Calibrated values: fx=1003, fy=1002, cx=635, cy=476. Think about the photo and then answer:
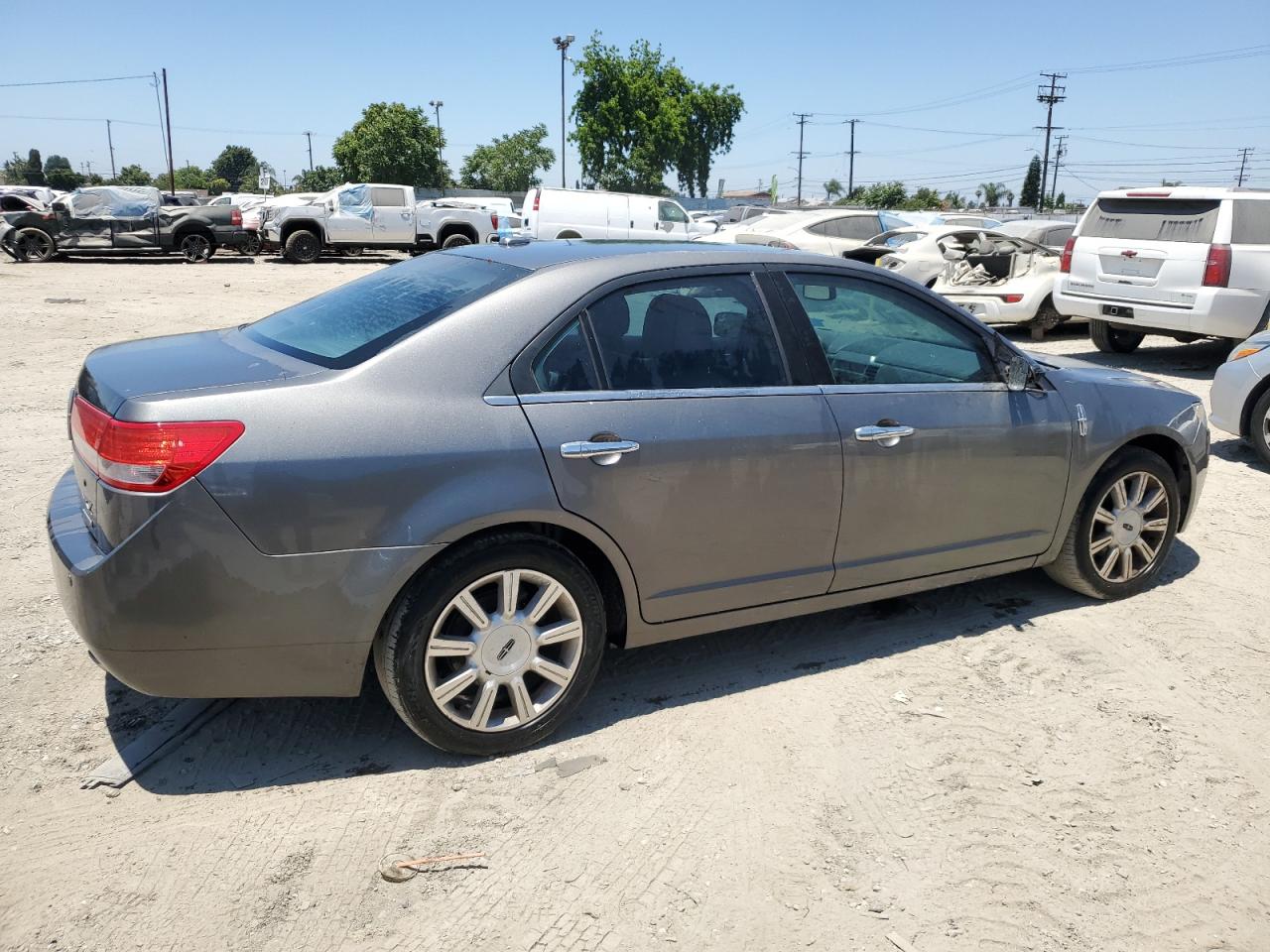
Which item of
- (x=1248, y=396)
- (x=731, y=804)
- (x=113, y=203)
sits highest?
(x=113, y=203)

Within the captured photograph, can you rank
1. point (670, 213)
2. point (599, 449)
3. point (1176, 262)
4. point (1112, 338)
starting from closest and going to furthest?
1. point (599, 449)
2. point (1176, 262)
3. point (1112, 338)
4. point (670, 213)

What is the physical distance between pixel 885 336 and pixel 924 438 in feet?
1.61

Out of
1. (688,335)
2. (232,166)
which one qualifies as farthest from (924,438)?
(232,166)

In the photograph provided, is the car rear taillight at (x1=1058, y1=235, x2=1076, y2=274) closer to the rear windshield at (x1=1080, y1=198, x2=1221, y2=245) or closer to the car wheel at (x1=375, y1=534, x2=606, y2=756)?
the rear windshield at (x1=1080, y1=198, x2=1221, y2=245)

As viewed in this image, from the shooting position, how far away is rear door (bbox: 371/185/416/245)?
84.2 feet

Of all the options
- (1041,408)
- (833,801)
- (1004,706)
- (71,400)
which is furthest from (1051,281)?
(71,400)

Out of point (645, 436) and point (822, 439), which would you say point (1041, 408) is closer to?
point (822, 439)

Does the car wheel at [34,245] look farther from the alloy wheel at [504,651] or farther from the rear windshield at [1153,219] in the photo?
the alloy wheel at [504,651]

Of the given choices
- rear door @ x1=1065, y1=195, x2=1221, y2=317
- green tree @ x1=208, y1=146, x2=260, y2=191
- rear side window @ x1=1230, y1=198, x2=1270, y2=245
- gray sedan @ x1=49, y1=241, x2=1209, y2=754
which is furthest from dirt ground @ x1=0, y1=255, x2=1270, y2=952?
green tree @ x1=208, y1=146, x2=260, y2=191

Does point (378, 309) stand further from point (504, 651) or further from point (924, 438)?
point (924, 438)

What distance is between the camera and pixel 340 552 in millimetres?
2820

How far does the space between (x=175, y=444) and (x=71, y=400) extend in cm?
80

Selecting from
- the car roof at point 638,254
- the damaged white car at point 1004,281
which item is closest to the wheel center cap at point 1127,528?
the car roof at point 638,254

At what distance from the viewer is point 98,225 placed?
23.3 m
